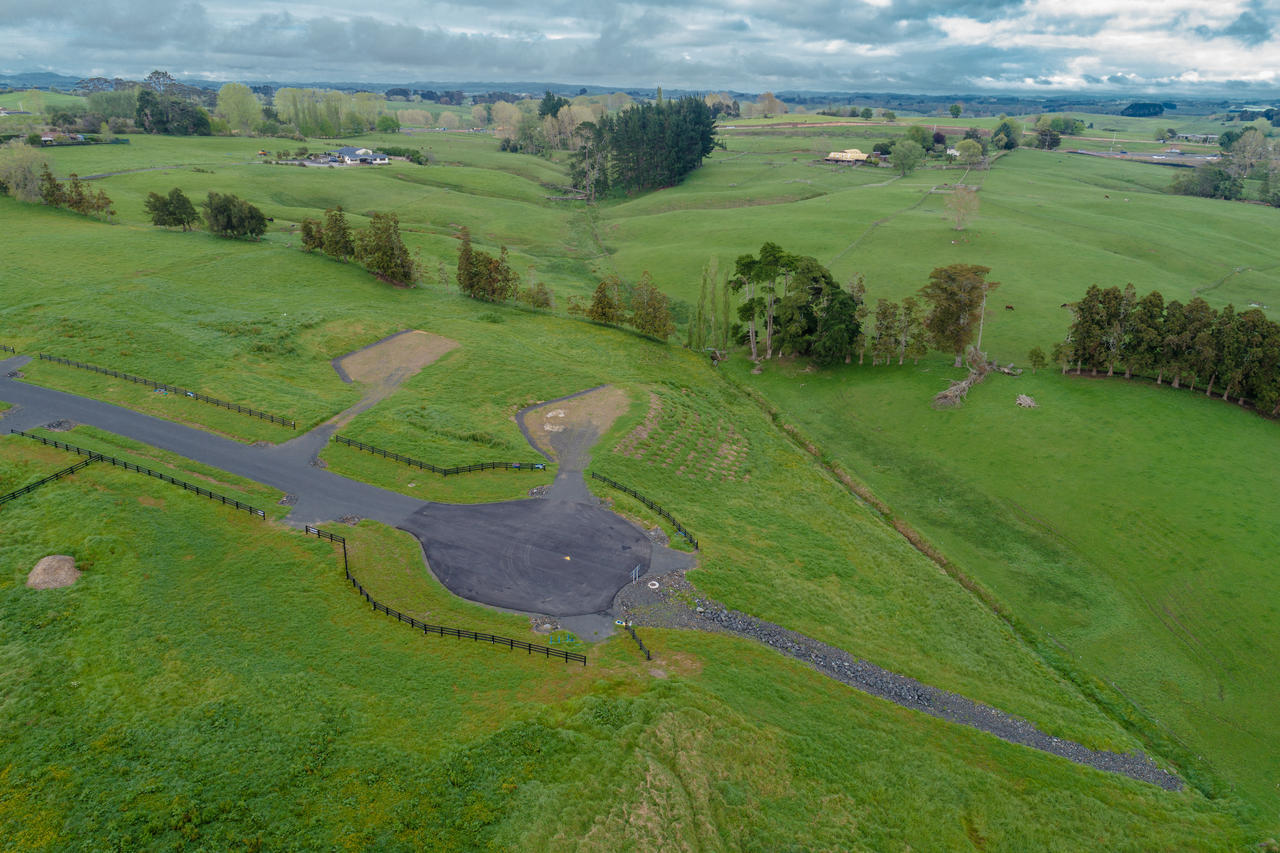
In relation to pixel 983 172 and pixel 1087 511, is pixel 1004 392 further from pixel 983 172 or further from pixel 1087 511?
pixel 983 172

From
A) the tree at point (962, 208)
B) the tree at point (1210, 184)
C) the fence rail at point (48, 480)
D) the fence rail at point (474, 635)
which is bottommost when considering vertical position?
the fence rail at point (474, 635)

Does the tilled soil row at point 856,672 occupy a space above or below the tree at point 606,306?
below

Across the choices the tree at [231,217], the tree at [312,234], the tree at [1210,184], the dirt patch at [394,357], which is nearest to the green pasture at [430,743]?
the dirt patch at [394,357]

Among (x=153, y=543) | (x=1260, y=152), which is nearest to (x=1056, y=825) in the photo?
(x=153, y=543)

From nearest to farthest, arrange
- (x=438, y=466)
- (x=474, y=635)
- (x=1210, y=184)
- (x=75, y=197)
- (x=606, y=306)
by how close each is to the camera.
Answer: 1. (x=474, y=635)
2. (x=438, y=466)
3. (x=606, y=306)
4. (x=75, y=197)
5. (x=1210, y=184)

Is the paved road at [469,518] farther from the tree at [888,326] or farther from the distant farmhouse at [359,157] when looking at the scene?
the distant farmhouse at [359,157]

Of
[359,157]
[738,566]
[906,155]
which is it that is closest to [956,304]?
[738,566]

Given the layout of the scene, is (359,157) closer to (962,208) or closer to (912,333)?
(962,208)
